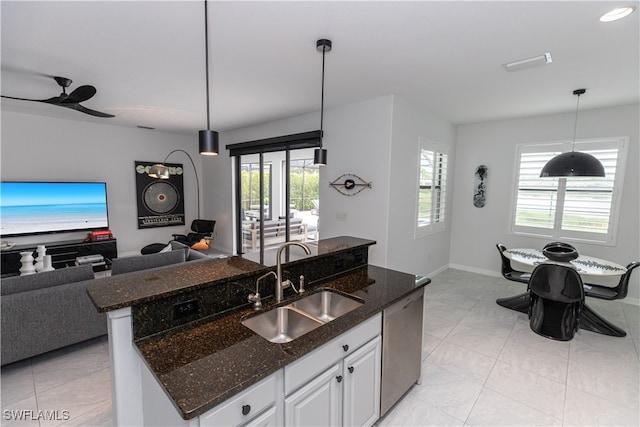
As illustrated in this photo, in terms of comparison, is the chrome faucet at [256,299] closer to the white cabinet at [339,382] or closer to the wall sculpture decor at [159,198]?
the white cabinet at [339,382]

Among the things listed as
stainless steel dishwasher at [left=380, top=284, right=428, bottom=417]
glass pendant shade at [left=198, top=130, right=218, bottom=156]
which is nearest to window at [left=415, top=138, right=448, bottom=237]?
stainless steel dishwasher at [left=380, top=284, right=428, bottom=417]

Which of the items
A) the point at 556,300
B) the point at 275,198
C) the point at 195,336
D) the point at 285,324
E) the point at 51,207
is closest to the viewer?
the point at 195,336

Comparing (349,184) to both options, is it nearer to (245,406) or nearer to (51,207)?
(245,406)

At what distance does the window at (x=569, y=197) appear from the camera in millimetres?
4086

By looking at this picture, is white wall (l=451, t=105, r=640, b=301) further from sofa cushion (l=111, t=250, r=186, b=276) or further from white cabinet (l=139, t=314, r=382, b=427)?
sofa cushion (l=111, t=250, r=186, b=276)

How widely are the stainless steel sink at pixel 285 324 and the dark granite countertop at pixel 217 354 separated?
6cm

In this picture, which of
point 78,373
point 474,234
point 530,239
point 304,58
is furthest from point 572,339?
point 78,373

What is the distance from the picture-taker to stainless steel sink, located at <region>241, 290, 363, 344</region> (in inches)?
69.4

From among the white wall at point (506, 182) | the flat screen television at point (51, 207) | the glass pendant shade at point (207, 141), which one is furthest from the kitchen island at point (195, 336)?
the flat screen television at point (51, 207)

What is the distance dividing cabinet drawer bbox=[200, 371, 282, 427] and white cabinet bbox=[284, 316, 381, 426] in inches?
3.6

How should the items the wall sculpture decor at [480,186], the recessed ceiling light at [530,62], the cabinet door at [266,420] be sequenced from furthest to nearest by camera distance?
the wall sculpture decor at [480,186] < the recessed ceiling light at [530,62] < the cabinet door at [266,420]

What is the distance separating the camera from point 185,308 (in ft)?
5.17

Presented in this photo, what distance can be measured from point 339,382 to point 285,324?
464 mm

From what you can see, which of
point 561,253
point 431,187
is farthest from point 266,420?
point 431,187
